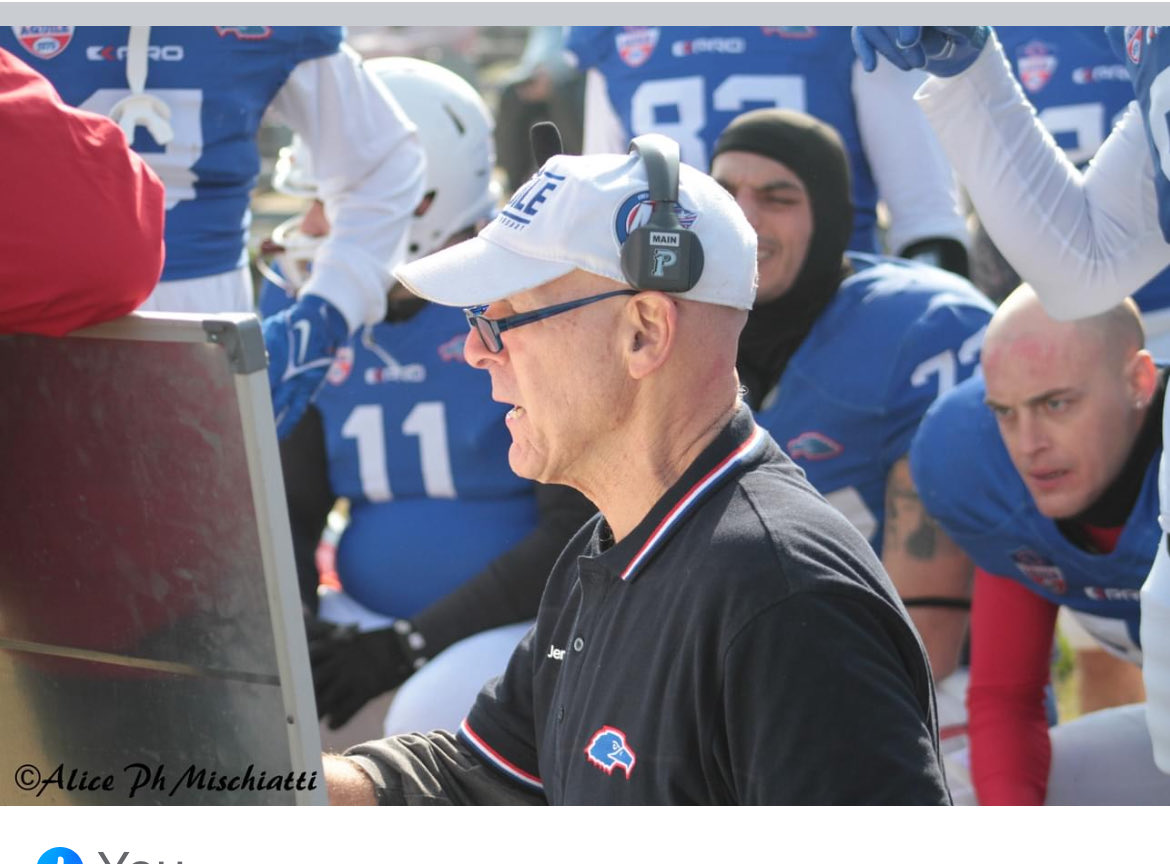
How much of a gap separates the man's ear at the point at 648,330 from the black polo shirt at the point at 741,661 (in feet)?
0.39

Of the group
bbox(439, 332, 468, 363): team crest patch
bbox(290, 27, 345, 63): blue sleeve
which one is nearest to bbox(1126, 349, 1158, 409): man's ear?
bbox(439, 332, 468, 363): team crest patch

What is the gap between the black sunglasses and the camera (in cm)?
174

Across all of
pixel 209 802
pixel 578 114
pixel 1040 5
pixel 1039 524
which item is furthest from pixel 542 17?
pixel 578 114

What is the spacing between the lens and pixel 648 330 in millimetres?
1724

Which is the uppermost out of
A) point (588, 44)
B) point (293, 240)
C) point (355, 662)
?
point (588, 44)

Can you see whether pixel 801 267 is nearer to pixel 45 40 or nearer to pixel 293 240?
pixel 293 240

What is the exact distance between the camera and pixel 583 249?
171 centimetres

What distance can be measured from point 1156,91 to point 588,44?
7.98ft

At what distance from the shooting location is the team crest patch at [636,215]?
1699 mm

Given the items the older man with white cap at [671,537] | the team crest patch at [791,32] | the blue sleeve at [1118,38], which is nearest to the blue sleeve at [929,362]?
the blue sleeve at [1118,38]

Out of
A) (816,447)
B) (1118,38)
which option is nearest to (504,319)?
(1118,38)

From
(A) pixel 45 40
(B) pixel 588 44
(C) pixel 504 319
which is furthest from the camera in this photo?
(B) pixel 588 44

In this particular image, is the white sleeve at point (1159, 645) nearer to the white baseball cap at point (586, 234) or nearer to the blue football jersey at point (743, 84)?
the white baseball cap at point (586, 234)

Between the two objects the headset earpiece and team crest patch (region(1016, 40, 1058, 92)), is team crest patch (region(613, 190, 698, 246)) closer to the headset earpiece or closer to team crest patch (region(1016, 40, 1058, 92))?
the headset earpiece
